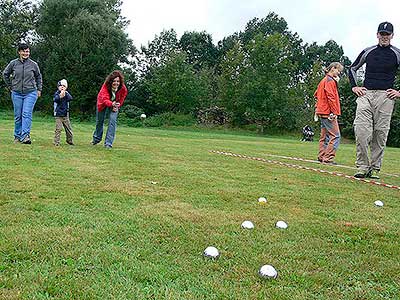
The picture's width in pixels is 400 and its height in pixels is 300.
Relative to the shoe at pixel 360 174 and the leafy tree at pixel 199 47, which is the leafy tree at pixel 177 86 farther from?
the shoe at pixel 360 174

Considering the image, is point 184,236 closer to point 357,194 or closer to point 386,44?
point 357,194

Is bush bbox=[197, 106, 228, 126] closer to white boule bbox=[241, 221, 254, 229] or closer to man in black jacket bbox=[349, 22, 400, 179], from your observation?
man in black jacket bbox=[349, 22, 400, 179]

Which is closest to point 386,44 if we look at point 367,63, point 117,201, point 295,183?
point 367,63

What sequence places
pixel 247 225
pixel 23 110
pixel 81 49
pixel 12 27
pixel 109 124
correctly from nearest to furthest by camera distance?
1. pixel 247 225
2. pixel 23 110
3. pixel 109 124
4. pixel 81 49
5. pixel 12 27

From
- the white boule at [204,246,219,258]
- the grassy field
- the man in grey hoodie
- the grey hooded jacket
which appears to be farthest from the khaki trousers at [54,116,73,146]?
the white boule at [204,246,219,258]

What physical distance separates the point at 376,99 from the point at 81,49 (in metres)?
30.9

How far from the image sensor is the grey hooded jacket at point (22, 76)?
29.1ft

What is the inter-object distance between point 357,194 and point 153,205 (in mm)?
2573

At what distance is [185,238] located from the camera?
3115mm

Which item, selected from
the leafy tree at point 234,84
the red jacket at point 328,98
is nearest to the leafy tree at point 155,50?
the leafy tree at point 234,84

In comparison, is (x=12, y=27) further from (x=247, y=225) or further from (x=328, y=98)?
(x=247, y=225)

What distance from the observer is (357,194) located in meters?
5.27

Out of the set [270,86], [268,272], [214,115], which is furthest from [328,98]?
[214,115]

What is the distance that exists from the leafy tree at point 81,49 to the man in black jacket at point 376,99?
99.1 feet
